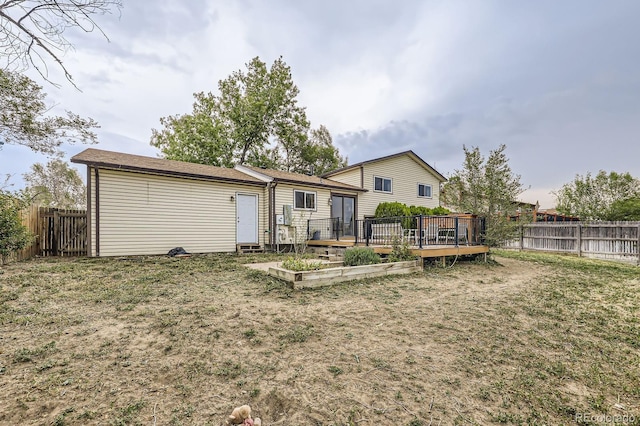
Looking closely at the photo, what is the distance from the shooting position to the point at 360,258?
6828mm

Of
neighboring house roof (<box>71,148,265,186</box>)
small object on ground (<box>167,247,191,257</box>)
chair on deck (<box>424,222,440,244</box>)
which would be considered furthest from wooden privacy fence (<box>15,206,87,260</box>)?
chair on deck (<box>424,222,440,244</box>)

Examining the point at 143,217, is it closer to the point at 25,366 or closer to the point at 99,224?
the point at 99,224

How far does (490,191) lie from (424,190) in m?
9.26

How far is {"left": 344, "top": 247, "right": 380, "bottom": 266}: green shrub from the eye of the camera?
22.3 ft

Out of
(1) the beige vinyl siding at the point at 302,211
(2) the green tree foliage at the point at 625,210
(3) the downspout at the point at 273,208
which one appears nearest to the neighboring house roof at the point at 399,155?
(1) the beige vinyl siding at the point at 302,211

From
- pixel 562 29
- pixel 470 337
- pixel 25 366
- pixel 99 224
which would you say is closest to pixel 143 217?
pixel 99 224

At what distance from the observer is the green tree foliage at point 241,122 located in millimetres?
21234

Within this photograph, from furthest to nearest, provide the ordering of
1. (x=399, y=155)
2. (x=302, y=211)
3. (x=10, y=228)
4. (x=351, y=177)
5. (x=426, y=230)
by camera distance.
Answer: (x=399, y=155) → (x=351, y=177) → (x=302, y=211) → (x=426, y=230) → (x=10, y=228)

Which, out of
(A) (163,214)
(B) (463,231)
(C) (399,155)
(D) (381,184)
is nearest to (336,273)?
(B) (463,231)

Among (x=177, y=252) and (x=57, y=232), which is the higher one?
(x=57, y=232)

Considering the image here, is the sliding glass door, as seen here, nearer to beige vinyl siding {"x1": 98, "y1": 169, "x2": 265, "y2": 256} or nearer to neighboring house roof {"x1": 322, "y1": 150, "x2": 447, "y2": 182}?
neighboring house roof {"x1": 322, "y1": 150, "x2": 447, "y2": 182}

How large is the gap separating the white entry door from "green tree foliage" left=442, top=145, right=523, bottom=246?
7721 mm

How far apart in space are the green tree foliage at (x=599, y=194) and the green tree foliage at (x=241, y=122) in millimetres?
20179

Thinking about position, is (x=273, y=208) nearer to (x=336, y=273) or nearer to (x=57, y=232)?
(x=336, y=273)
